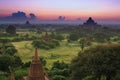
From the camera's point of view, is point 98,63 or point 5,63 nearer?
point 98,63

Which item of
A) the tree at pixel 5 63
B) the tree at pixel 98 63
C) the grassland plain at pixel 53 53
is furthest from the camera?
the grassland plain at pixel 53 53

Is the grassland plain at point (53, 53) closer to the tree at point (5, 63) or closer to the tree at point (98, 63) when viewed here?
the tree at point (5, 63)

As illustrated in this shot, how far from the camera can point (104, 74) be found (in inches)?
1241

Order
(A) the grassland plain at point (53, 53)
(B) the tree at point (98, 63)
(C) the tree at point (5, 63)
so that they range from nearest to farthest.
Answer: (B) the tree at point (98, 63), (C) the tree at point (5, 63), (A) the grassland plain at point (53, 53)

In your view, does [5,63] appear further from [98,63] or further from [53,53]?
[53,53]

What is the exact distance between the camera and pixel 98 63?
32.4 metres

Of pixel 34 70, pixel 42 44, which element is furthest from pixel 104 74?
pixel 42 44

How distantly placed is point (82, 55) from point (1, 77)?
1105cm

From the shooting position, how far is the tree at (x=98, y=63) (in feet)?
103

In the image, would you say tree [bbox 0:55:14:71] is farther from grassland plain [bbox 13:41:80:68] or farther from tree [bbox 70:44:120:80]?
tree [bbox 70:44:120:80]

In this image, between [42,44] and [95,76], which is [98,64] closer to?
[95,76]

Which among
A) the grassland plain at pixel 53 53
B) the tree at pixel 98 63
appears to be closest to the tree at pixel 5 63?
the grassland plain at pixel 53 53

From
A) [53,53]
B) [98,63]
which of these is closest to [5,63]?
[98,63]

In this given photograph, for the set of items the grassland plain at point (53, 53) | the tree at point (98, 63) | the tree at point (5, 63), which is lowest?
the grassland plain at point (53, 53)
